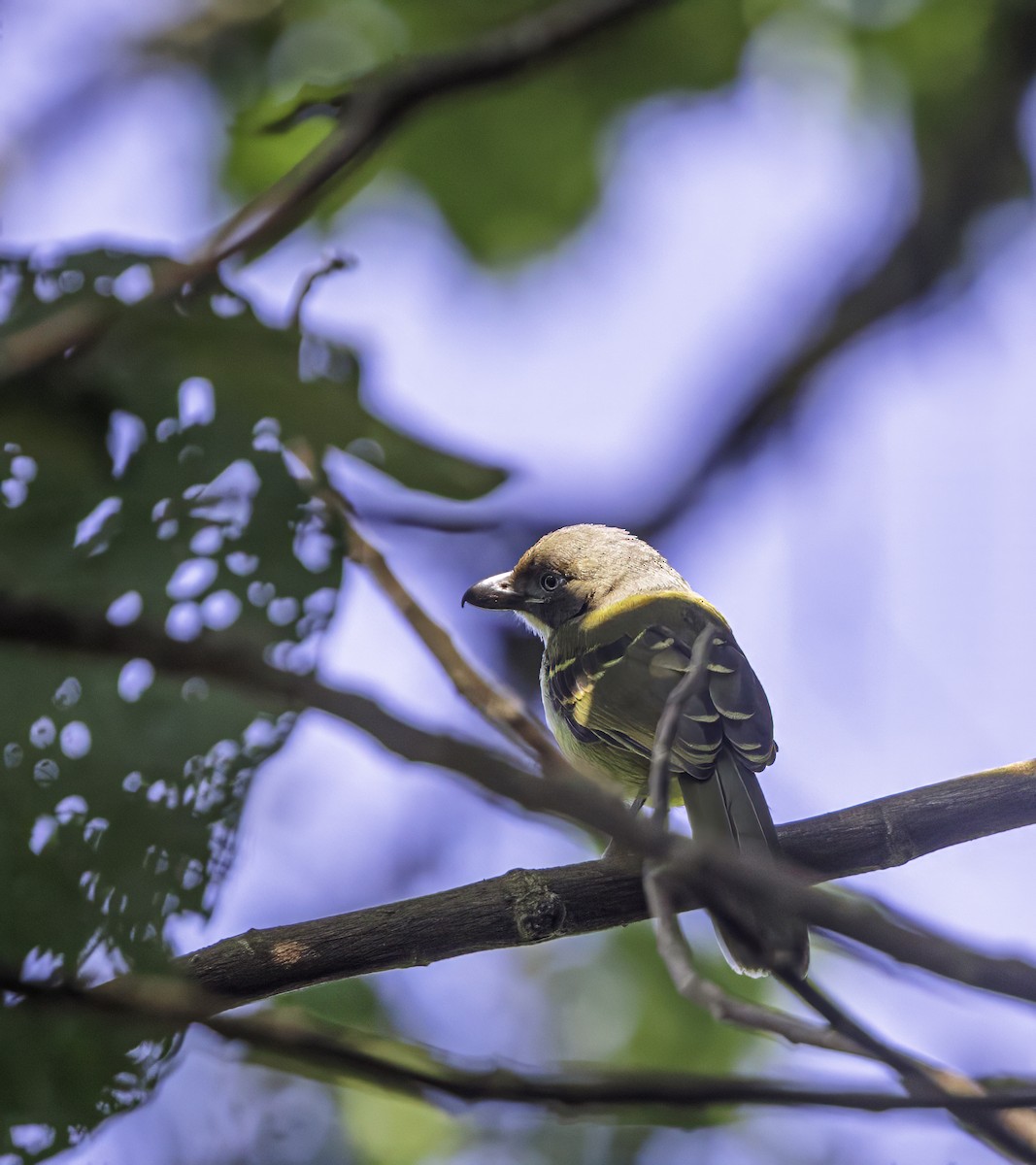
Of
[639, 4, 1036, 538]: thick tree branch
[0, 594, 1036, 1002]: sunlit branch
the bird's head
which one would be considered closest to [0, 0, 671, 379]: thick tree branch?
[0, 594, 1036, 1002]: sunlit branch

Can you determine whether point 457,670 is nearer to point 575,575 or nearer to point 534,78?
point 534,78

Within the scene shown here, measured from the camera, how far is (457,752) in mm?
1081

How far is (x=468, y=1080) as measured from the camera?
155cm

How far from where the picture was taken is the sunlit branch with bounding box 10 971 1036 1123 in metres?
1.21

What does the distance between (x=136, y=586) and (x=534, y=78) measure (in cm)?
248

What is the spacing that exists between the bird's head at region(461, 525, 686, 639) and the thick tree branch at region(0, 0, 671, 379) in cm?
302

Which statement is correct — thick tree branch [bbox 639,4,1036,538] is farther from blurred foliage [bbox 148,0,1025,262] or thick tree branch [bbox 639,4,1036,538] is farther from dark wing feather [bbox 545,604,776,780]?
dark wing feather [bbox 545,604,776,780]

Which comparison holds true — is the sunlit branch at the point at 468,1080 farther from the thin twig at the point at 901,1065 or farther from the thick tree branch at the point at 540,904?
the thick tree branch at the point at 540,904

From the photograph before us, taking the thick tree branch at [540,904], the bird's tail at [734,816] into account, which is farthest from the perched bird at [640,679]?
the thick tree branch at [540,904]

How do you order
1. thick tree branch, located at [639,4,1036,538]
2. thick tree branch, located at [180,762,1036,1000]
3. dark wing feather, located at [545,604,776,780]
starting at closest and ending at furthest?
thick tree branch, located at [180,762,1036,1000]
dark wing feather, located at [545,604,776,780]
thick tree branch, located at [639,4,1036,538]

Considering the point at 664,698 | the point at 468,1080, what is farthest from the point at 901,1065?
the point at 664,698

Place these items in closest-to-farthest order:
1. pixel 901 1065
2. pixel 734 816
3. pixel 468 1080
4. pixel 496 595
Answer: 1. pixel 901 1065
2. pixel 468 1080
3. pixel 734 816
4. pixel 496 595

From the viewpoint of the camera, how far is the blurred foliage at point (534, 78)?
13.2 feet

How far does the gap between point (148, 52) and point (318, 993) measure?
9.72ft
